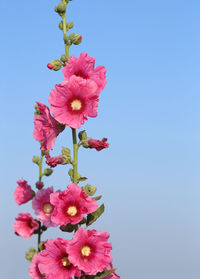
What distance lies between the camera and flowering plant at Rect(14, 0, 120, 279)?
3.92 meters

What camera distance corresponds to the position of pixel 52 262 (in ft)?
13.0

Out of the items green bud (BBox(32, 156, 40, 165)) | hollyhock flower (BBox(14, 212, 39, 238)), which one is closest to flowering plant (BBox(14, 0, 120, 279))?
hollyhock flower (BBox(14, 212, 39, 238))

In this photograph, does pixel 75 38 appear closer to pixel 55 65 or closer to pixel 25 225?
pixel 55 65

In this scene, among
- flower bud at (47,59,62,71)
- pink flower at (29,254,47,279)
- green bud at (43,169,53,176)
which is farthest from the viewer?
green bud at (43,169,53,176)

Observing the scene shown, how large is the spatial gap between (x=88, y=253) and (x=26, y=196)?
28.8 inches

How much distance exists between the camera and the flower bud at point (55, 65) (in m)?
4.25

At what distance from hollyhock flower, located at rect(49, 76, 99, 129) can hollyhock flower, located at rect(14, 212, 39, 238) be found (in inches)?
33.6

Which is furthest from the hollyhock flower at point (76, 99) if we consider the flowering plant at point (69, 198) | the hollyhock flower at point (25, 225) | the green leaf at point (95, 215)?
the hollyhock flower at point (25, 225)

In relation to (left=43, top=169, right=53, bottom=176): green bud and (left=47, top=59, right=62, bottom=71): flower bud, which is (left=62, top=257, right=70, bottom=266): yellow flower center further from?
(left=47, top=59, right=62, bottom=71): flower bud

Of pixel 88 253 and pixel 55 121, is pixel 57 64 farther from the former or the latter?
pixel 88 253

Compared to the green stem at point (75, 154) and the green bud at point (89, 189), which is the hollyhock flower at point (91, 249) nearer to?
the green bud at point (89, 189)

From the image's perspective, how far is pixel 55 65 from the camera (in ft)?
14.0

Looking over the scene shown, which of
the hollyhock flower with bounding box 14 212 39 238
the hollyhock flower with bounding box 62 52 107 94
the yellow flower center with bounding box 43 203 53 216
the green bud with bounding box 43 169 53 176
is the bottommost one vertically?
the hollyhock flower with bounding box 14 212 39 238

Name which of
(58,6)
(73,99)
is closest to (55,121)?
(73,99)
